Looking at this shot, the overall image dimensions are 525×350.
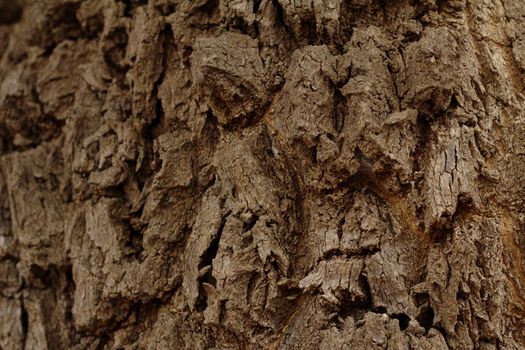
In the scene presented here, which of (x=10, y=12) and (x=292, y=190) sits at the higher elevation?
(x=10, y=12)

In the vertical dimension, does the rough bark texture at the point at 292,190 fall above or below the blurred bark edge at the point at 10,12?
below

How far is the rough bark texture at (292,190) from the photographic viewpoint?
248 centimetres

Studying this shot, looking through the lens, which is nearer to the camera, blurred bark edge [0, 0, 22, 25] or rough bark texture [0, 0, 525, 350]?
rough bark texture [0, 0, 525, 350]

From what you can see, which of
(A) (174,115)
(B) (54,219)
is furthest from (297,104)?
(B) (54,219)

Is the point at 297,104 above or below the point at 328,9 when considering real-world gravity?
below

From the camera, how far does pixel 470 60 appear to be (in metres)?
2.65

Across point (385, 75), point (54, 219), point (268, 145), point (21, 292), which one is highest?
point (385, 75)

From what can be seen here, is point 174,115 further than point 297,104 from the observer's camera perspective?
Yes

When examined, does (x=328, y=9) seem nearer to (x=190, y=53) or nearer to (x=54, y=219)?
(x=190, y=53)

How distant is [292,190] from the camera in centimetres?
272

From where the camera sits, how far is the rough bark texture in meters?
2.48

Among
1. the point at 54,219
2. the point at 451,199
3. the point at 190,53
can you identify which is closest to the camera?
the point at 451,199

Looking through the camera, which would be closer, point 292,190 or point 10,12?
point 292,190

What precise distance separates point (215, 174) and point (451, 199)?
1003 millimetres
